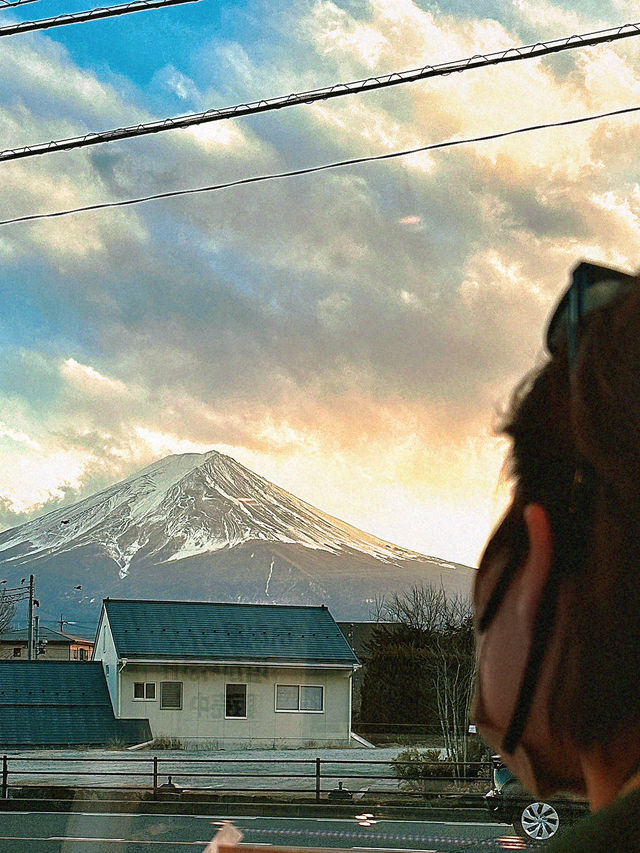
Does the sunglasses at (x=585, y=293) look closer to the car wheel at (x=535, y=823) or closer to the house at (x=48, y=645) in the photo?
the car wheel at (x=535, y=823)

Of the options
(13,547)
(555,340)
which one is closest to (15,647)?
(555,340)

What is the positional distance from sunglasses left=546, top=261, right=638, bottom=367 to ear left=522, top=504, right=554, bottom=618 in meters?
0.03

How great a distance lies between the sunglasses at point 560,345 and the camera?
16cm

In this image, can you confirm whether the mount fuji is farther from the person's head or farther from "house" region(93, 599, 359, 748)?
the person's head

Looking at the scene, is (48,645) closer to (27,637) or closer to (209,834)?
(27,637)

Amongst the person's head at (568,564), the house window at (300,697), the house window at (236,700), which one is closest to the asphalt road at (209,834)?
the house window at (236,700)

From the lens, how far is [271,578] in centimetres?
2942

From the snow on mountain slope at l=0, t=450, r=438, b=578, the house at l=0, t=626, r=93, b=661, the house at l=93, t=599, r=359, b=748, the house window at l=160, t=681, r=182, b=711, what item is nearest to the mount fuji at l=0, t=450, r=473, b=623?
the snow on mountain slope at l=0, t=450, r=438, b=578

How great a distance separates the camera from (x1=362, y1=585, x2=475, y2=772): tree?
546 cm

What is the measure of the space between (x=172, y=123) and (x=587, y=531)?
190 centimetres

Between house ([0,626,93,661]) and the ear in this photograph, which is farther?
house ([0,626,93,661])

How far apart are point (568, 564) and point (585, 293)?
0.05m

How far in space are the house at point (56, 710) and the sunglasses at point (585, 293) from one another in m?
6.02

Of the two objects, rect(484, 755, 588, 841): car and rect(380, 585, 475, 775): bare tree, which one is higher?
rect(380, 585, 475, 775): bare tree
